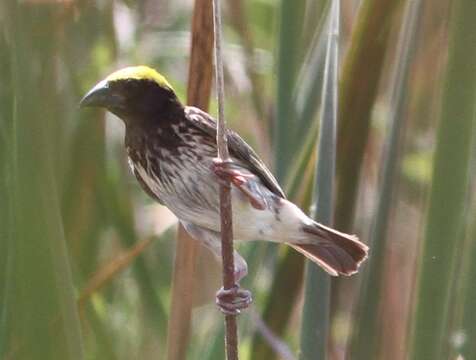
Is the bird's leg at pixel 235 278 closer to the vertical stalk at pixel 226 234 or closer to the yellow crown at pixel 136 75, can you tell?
the vertical stalk at pixel 226 234

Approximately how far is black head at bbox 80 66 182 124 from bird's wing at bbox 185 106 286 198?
4 centimetres

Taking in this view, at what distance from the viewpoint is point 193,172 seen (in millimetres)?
1691

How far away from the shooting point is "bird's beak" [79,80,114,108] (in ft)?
4.86

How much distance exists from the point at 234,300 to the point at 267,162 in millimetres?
766

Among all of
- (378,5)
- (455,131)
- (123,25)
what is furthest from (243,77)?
(455,131)

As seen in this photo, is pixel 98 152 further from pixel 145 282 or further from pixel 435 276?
pixel 435 276

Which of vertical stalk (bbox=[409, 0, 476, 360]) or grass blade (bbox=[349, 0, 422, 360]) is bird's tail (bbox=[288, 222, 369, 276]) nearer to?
grass blade (bbox=[349, 0, 422, 360])

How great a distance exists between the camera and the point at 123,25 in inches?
93.7

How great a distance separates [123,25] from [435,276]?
1245mm

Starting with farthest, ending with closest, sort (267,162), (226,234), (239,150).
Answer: (267,162) → (239,150) → (226,234)

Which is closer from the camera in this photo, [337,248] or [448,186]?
[448,186]

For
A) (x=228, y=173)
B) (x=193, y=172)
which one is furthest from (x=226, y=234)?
A: (x=193, y=172)

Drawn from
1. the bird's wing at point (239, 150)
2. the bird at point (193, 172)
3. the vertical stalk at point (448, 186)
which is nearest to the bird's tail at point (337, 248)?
the bird at point (193, 172)

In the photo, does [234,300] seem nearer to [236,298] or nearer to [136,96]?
[236,298]
